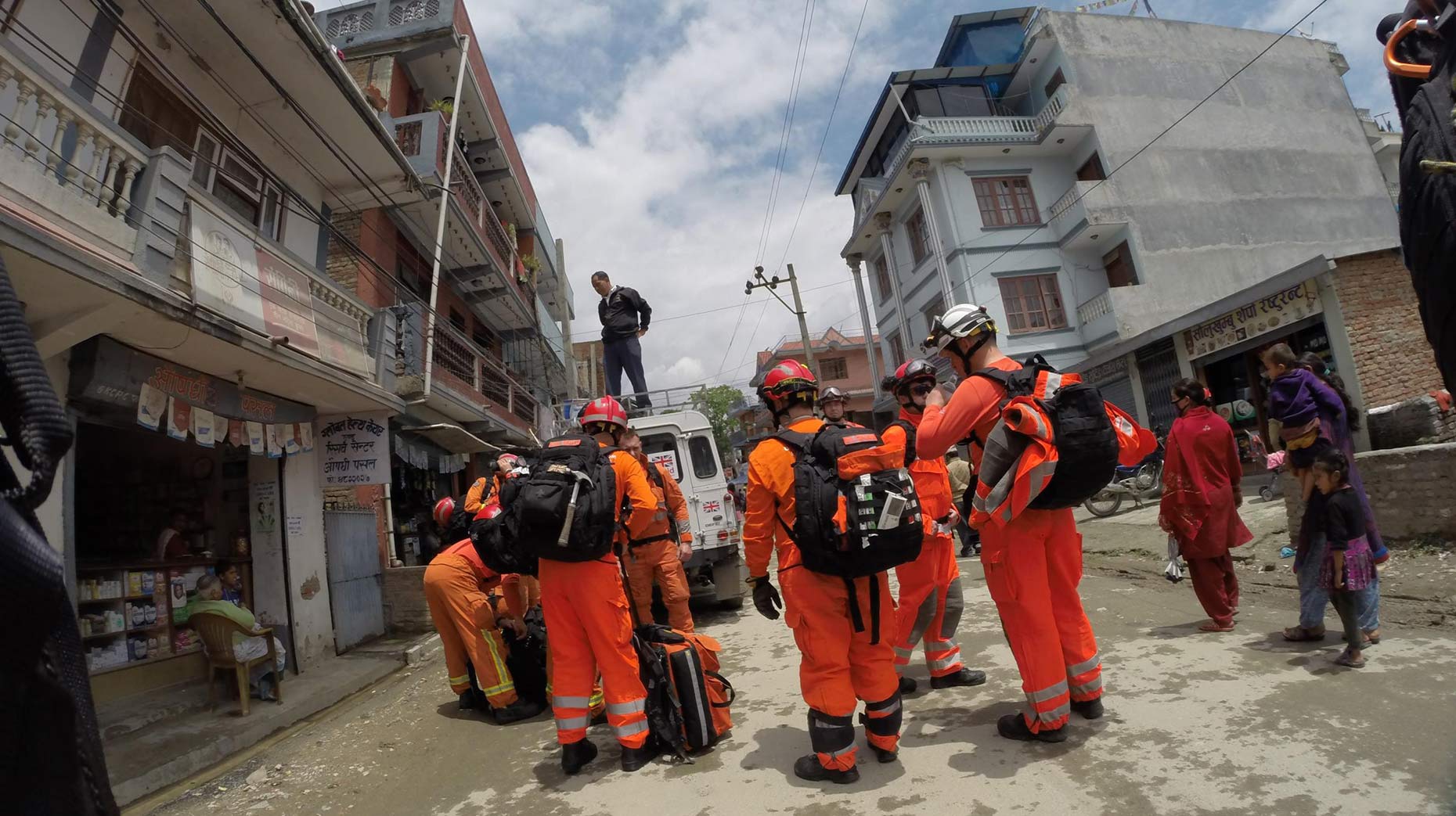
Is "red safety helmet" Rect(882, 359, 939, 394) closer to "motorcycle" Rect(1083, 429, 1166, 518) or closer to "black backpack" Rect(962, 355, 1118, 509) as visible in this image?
"black backpack" Rect(962, 355, 1118, 509)

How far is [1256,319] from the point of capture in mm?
12914

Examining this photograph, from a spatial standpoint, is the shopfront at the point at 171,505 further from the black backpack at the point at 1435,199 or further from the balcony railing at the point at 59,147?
the black backpack at the point at 1435,199

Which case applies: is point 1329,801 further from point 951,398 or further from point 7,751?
point 7,751

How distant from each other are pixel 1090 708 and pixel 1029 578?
2.43 feet

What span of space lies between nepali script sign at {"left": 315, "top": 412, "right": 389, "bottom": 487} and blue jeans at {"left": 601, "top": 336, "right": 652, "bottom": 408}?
9.23ft

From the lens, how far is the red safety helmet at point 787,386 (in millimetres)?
3650

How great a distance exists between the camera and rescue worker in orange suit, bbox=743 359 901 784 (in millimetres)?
3008

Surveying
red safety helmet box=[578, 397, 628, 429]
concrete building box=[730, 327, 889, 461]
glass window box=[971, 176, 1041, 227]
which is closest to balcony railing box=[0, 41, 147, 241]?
red safety helmet box=[578, 397, 628, 429]

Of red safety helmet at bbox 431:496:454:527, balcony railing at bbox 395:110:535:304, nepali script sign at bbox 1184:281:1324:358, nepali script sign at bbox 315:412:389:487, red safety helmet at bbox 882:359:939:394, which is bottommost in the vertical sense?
red safety helmet at bbox 431:496:454:527

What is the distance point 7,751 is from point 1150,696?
13.0ft

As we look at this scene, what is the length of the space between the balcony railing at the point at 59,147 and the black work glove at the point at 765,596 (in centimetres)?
489

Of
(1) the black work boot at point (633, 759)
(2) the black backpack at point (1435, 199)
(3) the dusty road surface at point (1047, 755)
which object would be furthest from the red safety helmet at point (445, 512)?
(2) the black backpack at point (1435, 199)

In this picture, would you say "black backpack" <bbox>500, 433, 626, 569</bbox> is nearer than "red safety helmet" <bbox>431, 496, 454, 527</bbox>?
Yes

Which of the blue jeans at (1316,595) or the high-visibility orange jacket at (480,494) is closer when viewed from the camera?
the blue jeans at (1316,595)
